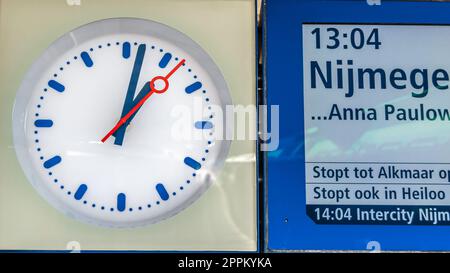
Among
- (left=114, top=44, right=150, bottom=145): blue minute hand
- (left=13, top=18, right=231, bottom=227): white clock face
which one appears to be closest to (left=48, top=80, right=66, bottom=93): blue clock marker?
(left=13, top=18, right=231, bottom=227): white clock face

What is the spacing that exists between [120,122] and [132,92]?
0.25ft

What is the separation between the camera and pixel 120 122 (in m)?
1.49

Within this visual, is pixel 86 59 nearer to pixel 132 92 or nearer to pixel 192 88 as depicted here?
pixel 132 92

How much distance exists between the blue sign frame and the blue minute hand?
11.6 inches

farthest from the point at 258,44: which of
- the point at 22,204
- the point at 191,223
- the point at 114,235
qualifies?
the point at 22,204

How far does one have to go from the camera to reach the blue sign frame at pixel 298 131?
1453 millimetres

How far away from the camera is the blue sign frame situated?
1453 mm

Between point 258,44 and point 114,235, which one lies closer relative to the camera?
point 114,235

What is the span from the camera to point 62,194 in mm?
A: 1459

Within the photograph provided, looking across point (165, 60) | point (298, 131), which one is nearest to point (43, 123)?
point (165, 60)

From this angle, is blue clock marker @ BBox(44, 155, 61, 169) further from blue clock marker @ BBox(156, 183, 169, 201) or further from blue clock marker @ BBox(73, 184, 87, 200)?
blue clock marker @ BBox(156, 183, 169, 201)

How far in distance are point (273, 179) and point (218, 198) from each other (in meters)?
0.13

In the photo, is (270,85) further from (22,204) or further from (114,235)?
(22,204)
